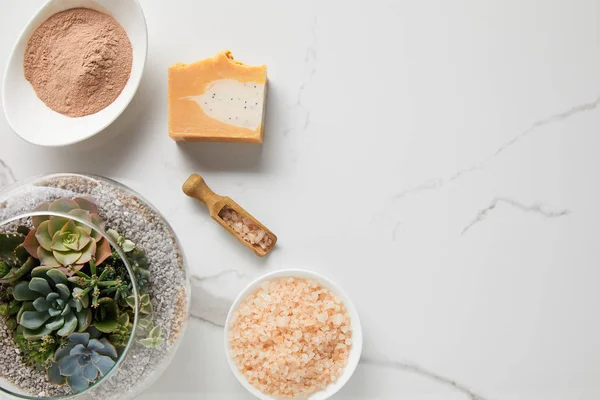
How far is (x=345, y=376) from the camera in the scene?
3.25 ft

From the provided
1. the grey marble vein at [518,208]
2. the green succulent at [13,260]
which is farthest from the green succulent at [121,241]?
the grey marble vein at [518,208]

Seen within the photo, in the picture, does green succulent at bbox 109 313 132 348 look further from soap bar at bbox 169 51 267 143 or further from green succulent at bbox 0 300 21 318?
soap bar at bbox 169 51 267 143

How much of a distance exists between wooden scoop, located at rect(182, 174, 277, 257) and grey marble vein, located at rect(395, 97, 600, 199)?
248 millimetres

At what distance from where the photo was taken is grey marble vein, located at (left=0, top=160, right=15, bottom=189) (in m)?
1.07

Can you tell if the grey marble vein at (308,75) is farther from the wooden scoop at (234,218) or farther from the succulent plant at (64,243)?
the succulent plant at (64,243)

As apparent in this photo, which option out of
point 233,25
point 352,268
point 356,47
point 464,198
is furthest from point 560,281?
point 233,25

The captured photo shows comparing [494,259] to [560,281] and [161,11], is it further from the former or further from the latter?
[161,11]

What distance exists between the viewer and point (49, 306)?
76cm

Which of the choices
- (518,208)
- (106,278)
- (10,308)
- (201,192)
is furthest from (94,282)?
(518,208)

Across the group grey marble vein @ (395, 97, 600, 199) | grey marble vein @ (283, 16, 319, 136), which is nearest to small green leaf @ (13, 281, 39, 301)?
grey marble vein @ (283, 16, 319, 136)

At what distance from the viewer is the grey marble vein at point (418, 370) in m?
1.05

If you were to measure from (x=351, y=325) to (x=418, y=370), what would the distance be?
16cm

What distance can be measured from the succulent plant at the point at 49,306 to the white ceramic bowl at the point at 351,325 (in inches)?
11.4

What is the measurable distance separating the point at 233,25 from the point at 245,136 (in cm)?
22
